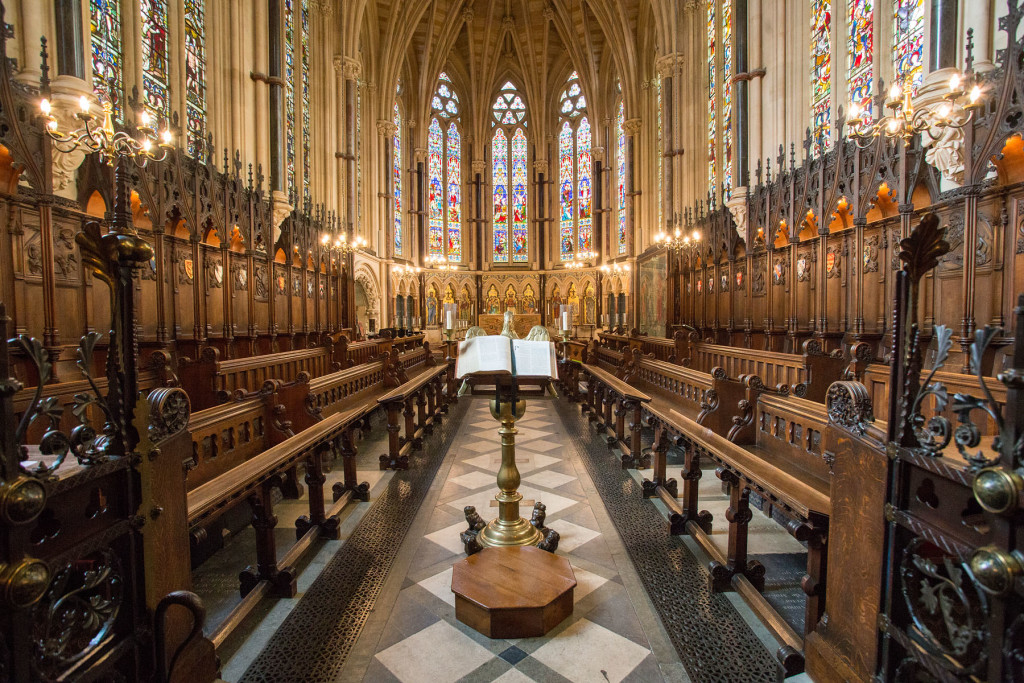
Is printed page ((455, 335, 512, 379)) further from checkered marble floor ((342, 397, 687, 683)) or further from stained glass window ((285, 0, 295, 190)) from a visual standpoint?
stained glass window ((285, 0, 295, 190))

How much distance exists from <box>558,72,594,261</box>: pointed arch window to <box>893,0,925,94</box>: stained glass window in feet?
52.5

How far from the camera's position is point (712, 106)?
12.7 meters

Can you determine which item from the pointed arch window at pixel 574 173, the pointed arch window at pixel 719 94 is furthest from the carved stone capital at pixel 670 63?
the pointed arch window at pixel 574 173

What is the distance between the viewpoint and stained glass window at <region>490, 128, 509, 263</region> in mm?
24359

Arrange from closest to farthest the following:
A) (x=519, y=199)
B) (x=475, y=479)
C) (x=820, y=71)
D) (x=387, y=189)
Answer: (x=475, y=479), (x=820, y=71), (x=387, y=189), (x=519, y=199)

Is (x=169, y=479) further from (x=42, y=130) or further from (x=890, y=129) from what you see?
(x=890, y=129)

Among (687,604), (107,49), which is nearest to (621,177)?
(107,49)

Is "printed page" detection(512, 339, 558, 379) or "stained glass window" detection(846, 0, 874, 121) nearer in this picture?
"printed page" detection(512, 339, 558, 379)

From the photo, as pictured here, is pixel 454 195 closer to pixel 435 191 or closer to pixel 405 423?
pixel 435 191

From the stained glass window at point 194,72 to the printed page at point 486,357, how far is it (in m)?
8.39

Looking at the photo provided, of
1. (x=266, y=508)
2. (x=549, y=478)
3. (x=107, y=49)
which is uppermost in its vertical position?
(x=107, y=49)

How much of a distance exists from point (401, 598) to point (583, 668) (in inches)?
42.9

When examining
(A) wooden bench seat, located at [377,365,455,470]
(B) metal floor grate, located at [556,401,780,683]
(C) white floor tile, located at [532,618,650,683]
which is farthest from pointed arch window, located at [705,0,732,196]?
(C) white floor tile, located at [532,618,650,683]

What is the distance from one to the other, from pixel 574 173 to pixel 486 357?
22.5 metres
